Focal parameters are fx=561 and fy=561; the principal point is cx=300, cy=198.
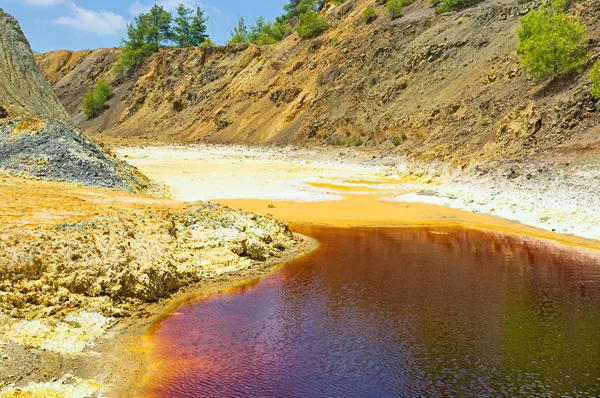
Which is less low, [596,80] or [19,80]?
[596,80]

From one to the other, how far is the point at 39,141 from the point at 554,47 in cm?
2358

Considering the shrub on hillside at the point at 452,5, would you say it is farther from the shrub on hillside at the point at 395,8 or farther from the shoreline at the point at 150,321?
the shoreline at the point at 150,321

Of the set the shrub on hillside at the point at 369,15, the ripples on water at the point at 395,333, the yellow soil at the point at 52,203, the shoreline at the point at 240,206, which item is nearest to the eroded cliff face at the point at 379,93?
the shrub on hillside at the point at 369,15

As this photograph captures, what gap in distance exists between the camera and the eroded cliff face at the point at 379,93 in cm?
2719

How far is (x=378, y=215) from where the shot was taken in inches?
744

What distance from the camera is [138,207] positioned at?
13.1m

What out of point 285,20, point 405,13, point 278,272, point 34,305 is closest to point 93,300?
point 34,305

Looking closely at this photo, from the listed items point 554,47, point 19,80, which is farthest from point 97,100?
point 554,47

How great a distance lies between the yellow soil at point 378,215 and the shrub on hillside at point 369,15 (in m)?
38.5

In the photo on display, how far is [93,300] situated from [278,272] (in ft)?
13.4

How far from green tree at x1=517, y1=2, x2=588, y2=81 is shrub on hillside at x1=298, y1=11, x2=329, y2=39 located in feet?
114

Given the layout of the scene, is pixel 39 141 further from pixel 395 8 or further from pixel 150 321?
pixel 395 8

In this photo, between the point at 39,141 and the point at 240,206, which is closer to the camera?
the point at 39,141

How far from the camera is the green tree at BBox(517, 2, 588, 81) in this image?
89.2 ft
